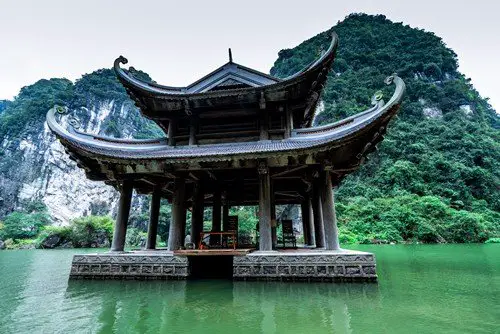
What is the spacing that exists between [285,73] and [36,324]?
8475cm

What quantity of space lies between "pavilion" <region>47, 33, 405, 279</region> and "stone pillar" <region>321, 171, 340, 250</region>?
0.03 meters

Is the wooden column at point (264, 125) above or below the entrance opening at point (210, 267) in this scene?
above

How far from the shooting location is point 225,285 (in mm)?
7418

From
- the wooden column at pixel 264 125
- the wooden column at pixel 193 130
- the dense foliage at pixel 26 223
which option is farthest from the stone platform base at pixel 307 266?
the dense foliage at pixel 26 223

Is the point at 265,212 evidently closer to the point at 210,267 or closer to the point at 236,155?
the point at 236,155

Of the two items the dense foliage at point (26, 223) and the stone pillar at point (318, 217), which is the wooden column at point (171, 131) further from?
the dense foliage at point (26, 223)

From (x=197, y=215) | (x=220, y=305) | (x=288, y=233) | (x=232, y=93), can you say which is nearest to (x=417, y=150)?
(x=288, y=233)

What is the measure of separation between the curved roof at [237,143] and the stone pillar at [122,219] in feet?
3.95

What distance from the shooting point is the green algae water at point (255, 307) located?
4082mm

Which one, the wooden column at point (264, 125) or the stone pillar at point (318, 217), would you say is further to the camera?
the stone pillar at point (318, 217)

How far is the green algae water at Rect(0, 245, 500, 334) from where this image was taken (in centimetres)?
408

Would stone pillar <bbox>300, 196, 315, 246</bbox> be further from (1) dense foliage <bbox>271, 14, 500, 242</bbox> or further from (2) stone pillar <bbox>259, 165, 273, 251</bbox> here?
(1) dense foliage <bbox>271, 14, 500, 242</bbox>

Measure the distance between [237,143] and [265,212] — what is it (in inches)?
127

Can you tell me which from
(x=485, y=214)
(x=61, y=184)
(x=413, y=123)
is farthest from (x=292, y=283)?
(x=61, y=184)
